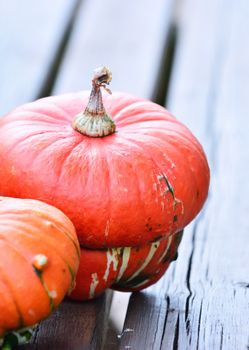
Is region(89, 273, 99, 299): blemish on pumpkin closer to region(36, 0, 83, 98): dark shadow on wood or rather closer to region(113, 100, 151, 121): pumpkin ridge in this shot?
region(113, 100, 151, 121): pumpkin ridge

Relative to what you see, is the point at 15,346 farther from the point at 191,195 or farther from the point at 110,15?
the point at 110,15

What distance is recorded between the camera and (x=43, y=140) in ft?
5.92

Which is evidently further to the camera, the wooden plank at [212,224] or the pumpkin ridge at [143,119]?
the pumpkin ridge at [143,119]

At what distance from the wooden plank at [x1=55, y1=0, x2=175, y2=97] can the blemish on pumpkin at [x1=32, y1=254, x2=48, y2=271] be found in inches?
65.5

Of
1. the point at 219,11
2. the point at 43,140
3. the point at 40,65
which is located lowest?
the point at 43,140

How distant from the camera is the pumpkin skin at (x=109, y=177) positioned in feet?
5.71

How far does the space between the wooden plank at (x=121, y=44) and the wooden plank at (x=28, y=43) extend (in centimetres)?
7

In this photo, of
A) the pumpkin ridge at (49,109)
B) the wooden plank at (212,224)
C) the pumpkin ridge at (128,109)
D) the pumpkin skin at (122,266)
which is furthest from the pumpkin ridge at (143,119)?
the wooden plank at (212,224)

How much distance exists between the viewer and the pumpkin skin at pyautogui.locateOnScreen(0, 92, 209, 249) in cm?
174

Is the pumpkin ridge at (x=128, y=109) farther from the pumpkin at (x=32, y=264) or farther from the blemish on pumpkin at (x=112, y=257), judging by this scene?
the pumpkin at (x=32, y=264)

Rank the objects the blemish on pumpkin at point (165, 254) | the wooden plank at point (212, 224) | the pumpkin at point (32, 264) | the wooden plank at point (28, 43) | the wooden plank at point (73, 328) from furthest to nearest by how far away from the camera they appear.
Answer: the wooden plank at point (28, 43)
the blemish on pumpkin at point (165, 254)
the wooden plank at point (212, 224)
the wooden plank at point (73, 328)
the pumpkin at point (32, 264)

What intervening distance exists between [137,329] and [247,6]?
2.60 metres

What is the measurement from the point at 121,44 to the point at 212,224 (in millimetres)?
1509

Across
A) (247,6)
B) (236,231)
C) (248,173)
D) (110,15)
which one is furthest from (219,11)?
(236,231)
